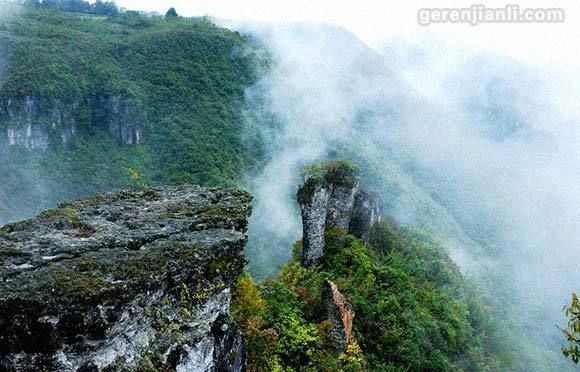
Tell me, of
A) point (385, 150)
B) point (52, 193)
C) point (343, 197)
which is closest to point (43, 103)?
point (52, 193)

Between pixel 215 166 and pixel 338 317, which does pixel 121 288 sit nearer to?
pixel 338 317

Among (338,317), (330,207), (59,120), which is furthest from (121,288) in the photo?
(59,120)

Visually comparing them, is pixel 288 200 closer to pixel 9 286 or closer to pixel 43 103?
pixel 43 103

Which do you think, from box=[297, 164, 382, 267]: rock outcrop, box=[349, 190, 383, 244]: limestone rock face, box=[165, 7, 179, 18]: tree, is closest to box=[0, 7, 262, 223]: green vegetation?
box=[165, 7, 179, 18]: tree

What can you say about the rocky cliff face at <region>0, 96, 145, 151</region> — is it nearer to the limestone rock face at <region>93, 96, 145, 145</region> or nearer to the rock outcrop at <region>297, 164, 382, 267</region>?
the limestone rock face at <region>93, 96, 145, 145</region>

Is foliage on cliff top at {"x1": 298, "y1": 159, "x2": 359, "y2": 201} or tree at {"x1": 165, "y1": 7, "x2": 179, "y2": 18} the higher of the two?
tree at {"x1": 165, "y1": 7, "x2": 179, "y2": 18}

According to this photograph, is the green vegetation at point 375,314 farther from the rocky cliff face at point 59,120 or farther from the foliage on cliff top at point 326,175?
the rocky cliff face at point 59,120

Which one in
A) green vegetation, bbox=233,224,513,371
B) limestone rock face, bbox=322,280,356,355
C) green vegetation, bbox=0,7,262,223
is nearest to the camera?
green vegetation, bbox=233,224,513,371

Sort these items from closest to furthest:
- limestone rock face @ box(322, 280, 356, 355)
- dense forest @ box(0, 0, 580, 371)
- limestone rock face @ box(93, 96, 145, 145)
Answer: limestone rock face @ box(322, 280, 356, 355), dense forest @ box(0, 0, 580, 371), limestone rock face @ box(93, 96, 145, 145)
